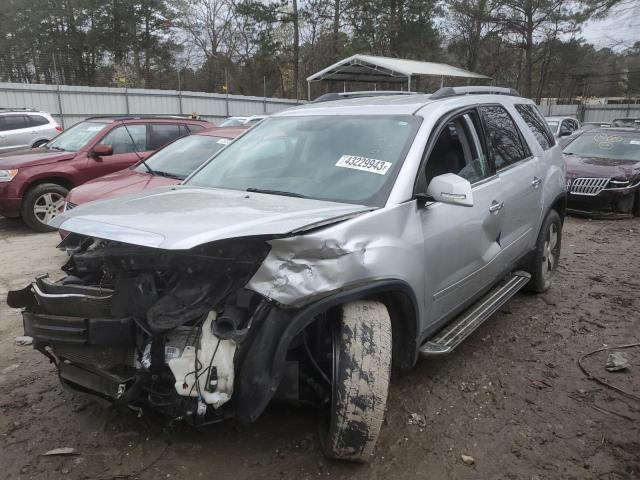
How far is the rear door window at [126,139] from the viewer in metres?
8.07

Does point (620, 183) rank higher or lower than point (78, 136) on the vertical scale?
lower

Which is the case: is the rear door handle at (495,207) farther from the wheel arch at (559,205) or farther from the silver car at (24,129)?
the silver car at (24,129)

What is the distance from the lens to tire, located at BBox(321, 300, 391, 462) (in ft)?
7.72

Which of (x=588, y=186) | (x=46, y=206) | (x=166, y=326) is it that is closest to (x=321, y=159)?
(x=166, y=326)

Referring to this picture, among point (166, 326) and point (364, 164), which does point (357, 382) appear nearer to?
point (166, 326)

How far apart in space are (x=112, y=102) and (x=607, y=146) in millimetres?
17581

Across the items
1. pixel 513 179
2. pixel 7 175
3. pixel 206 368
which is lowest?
pixel 206 368

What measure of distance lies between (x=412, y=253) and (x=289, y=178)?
37.9 inches

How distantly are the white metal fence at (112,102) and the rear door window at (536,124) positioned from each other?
1767cm

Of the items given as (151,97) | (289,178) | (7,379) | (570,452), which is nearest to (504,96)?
(289,178)

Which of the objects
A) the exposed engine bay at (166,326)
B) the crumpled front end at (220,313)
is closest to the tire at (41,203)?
the crumpled front end at (220,313)

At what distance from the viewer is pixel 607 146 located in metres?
9.92

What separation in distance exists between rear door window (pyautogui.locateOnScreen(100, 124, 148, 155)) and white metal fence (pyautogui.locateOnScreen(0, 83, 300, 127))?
1247cm

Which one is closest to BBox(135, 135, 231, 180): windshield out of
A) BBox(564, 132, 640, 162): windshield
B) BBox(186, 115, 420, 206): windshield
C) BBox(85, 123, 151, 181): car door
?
BBox(85, 123, 151, 181): car door
